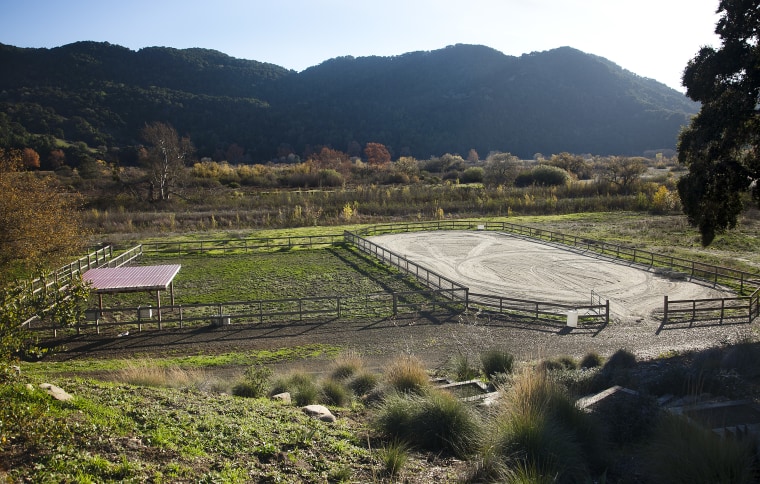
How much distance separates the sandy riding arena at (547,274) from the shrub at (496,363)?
921cm

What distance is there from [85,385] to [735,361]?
13000 millimetres

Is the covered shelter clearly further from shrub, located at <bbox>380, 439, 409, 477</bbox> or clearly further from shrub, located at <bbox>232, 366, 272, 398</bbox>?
shrub, located at <bbox>380, 439, 409, 477</bbox>

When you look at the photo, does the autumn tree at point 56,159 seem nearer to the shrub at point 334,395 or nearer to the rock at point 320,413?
the shrub at point 334,395

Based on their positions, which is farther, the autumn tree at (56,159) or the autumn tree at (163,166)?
the autumn tree at (56,159)

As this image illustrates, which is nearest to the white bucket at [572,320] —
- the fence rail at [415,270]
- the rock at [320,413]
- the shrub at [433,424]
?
the fence rail at [415,270]

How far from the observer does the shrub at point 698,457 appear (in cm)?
588

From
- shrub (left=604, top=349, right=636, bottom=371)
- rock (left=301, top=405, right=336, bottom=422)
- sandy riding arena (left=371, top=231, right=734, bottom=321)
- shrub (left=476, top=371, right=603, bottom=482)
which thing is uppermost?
shrub (left=476, top=371, right=603, bottom=482)

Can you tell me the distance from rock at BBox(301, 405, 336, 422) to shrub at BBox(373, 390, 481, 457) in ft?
3.35

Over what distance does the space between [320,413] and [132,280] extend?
1436cm

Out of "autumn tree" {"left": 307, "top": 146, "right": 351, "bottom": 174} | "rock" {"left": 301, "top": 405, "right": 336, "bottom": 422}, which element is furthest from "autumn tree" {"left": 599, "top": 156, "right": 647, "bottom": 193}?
"rock" {"left": 301, "top": 405, "right": 336, "bottom": 422}

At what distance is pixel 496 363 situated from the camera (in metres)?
12.9

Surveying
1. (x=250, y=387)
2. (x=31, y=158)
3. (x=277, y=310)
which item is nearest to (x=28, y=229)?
(x=277, y=310)

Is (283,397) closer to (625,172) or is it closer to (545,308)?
(545,308)

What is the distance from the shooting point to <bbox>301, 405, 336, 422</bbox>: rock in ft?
29.7
